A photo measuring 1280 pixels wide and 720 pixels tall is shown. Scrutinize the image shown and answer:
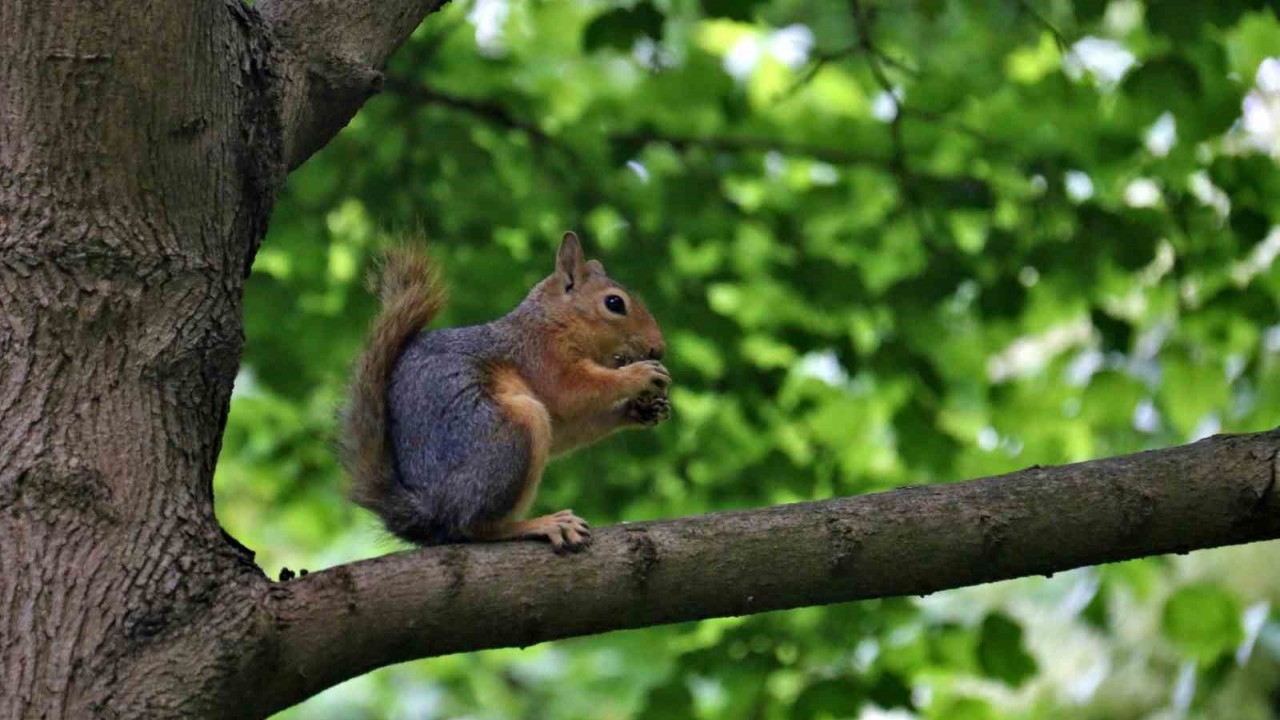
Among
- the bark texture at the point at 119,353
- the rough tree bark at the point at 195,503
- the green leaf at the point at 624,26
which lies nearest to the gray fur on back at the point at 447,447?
the rough tree bark at the point at 195,503

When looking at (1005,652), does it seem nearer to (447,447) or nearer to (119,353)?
(447,447)

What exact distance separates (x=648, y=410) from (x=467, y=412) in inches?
20.1

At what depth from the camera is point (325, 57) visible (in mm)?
2346

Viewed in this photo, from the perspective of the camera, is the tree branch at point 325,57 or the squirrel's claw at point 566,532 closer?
the squirrel's claw at point 566,532

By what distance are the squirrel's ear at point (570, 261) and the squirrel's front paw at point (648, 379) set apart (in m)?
0.55

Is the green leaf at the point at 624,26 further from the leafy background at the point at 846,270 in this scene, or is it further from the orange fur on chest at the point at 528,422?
the orange fur on chest at the point at 528,422

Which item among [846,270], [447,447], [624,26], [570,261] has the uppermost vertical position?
[624,26]

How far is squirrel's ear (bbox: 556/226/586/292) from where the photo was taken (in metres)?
3.53

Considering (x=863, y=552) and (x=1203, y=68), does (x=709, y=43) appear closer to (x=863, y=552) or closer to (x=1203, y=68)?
(x=1203, y=68)

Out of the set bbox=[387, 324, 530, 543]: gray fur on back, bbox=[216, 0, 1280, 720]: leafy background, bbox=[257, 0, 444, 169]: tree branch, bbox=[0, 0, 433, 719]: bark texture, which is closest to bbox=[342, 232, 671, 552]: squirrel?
bbox=[387, 324, 530, 543]: gray fur on back

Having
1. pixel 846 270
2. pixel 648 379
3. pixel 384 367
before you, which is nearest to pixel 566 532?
pixel 384 367

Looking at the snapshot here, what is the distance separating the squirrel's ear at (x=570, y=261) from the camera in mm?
3529

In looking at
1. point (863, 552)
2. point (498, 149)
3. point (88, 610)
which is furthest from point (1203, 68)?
point (88, 610)

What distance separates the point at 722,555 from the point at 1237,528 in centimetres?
78
